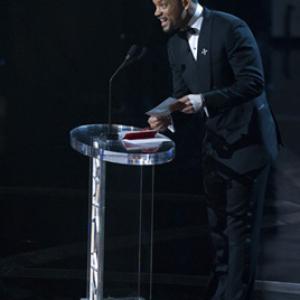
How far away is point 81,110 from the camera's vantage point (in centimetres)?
566

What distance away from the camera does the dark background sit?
5.39 metres

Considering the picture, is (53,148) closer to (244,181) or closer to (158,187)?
(158,187)

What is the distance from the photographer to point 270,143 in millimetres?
4539

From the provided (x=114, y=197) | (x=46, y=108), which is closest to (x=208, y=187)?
(x=114, y=197)

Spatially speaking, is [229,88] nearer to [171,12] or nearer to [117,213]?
[171,12]

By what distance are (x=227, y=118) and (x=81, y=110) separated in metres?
1.35

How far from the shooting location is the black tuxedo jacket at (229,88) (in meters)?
4.32

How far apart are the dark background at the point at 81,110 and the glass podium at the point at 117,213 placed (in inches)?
35.0

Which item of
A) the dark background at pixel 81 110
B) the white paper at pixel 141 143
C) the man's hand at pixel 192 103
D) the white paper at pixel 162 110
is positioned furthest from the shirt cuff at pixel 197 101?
the dark background at pixel 81 110

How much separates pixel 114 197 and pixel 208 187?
0.60 metres

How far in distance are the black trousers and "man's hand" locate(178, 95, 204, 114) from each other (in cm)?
36

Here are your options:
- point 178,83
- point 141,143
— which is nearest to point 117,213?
point 141,143

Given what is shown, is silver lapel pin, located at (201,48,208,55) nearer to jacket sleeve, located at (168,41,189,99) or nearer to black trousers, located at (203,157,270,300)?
jacket sleeve, located at (168,41,189,99)

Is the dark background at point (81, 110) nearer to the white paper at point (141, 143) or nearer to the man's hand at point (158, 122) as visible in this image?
the man's hand at point (158, 122)
